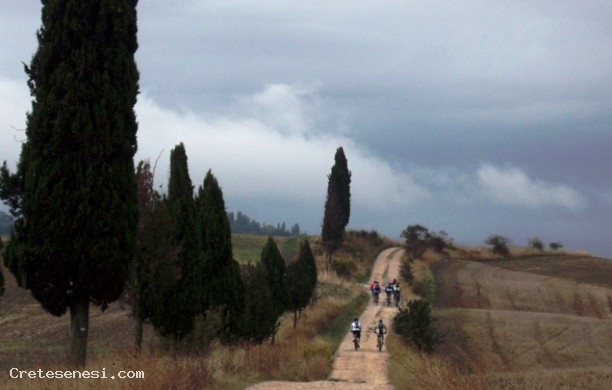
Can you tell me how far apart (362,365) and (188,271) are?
8.42 m

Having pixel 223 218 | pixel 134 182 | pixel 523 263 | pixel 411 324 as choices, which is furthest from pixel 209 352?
pixel 523 263

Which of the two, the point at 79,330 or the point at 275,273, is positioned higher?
the point at 275,273

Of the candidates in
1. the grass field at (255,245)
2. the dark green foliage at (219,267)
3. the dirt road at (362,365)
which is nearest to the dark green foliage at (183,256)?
the dark green foliage at (219,267)

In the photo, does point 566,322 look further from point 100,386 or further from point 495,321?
point 100,386

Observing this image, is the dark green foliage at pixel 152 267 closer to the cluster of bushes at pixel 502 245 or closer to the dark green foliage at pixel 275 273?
the dark green foliage at pixel 275 273

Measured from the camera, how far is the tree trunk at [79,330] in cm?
1587

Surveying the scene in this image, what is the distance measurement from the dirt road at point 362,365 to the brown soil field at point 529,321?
288 centimetres

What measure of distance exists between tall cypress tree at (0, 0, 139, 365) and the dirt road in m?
4.41

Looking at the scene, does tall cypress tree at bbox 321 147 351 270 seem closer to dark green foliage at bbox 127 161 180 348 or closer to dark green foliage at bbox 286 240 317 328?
dark green foliage at bbox 286 240 317 328

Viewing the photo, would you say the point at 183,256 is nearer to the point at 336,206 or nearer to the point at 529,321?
the point at 529,321

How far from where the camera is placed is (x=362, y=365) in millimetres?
26672

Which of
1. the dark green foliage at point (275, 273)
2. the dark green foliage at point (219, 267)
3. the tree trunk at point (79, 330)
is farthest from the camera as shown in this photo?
the dark green foliage at point (275, 273)

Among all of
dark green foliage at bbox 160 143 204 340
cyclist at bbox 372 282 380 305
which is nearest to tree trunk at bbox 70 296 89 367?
dark green foliage at bbox 160 143 204 340

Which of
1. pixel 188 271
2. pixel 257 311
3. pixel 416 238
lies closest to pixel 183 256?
pixel 188 271
